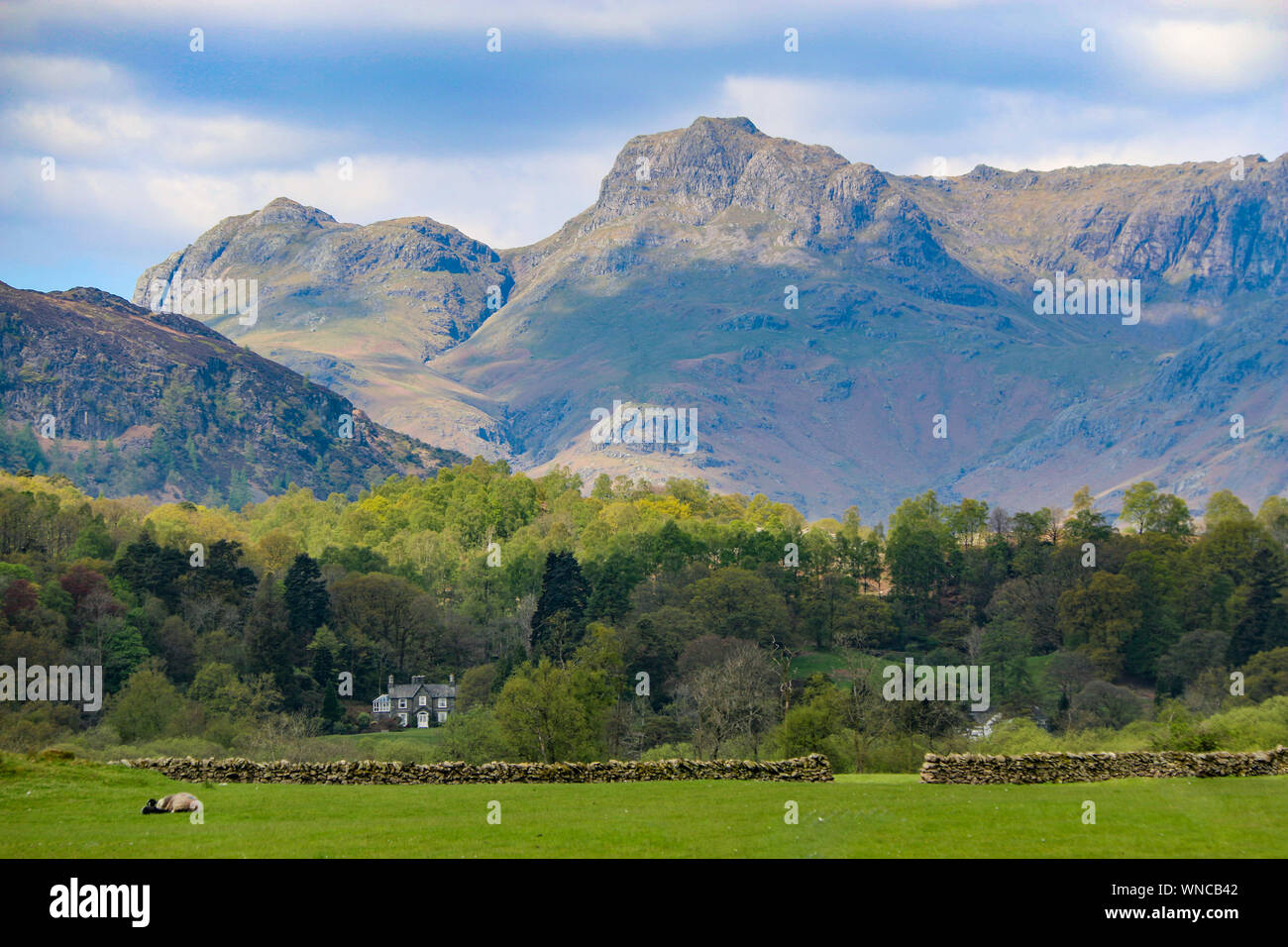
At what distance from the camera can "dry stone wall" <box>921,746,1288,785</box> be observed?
40.3 metres

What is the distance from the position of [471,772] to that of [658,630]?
77.4m

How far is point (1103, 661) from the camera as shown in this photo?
130 metres

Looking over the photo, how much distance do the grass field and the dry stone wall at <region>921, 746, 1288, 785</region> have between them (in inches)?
58.6

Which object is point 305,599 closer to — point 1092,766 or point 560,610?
point 560,610

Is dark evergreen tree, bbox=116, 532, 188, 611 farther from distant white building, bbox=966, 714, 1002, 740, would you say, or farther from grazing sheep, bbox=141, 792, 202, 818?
grazing sheep, bbox=141, 792, 202, 818

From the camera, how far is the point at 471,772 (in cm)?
4066

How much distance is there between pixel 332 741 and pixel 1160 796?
6561 centimetres

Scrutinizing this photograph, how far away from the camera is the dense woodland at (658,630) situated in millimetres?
78812

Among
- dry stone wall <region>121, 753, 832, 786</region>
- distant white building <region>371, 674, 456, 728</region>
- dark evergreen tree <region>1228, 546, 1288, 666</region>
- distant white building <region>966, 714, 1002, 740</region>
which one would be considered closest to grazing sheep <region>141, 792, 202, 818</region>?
dry stone wall <region>121, 753, 832, 786</region>

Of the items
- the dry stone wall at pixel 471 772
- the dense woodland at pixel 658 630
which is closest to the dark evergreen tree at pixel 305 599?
the dense woodland at pixel 658 630
